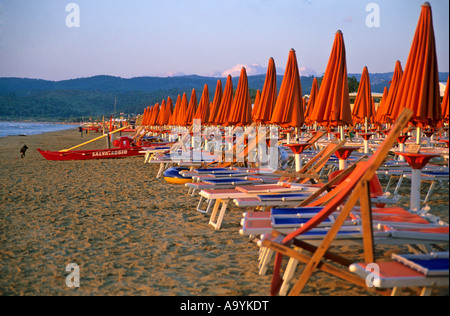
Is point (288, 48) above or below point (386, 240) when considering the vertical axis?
above

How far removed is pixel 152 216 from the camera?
5.82m

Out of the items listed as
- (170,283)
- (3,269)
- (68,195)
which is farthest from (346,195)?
(68,195)

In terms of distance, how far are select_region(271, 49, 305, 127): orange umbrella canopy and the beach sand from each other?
72.0 inches

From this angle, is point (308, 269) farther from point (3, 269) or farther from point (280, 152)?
point (280, 152)

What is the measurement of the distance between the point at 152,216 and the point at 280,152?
426cm

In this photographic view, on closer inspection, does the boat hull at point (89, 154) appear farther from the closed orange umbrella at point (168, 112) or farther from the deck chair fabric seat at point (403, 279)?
the deck chair fabric seat at point (403, 279)

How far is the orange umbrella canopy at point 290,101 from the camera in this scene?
6.86m

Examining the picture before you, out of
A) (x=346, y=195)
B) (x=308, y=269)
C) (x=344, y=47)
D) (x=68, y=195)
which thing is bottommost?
(x=68, y=195)

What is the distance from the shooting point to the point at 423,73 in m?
3.99

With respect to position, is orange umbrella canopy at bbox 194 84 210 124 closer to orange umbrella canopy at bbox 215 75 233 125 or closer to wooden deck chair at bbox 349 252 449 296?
orange umbrella canopy at bbox 215 75 233 125

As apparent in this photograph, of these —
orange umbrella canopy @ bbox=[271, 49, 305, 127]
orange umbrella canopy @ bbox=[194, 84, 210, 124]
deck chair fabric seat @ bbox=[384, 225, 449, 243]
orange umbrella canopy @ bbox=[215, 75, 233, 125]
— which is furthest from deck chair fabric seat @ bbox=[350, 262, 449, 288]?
orange umbrella canopy @ bbox=[194, 84, 210, 124]

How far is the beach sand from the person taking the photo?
10.7 feet

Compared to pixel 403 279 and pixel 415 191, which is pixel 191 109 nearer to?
pixel 415 191

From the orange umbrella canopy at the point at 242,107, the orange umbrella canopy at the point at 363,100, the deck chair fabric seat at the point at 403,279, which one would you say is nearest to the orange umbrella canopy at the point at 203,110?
the orange umbrella canopy at the point at 242,107
